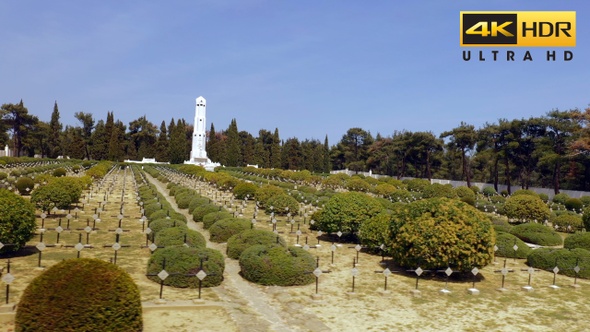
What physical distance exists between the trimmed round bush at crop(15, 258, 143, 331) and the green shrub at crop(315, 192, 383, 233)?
12.4 m

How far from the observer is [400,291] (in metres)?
12.7

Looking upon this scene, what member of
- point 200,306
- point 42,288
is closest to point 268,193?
point 200,306

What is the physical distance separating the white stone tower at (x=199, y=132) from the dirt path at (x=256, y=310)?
7891 cm

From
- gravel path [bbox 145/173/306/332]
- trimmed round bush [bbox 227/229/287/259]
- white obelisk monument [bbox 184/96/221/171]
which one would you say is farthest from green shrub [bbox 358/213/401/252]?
white obelisk monument [bbox 184/96/221/171]

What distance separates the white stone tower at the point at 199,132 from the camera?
8925cm

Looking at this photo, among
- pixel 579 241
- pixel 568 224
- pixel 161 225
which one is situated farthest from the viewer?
pixel 568 224

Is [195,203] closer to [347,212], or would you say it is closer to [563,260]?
[347,212]

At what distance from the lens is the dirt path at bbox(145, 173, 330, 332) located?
9383mm

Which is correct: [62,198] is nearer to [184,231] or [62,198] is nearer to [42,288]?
[184,231]

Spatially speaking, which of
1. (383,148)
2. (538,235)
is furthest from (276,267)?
(383,148)

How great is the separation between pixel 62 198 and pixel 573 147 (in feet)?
167

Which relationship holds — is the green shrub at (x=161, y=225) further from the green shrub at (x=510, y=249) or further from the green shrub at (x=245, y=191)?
the green shrub at (x=245, y=191)

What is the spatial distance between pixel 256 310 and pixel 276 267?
2344 millimetres

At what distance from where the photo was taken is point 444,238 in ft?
45.0
